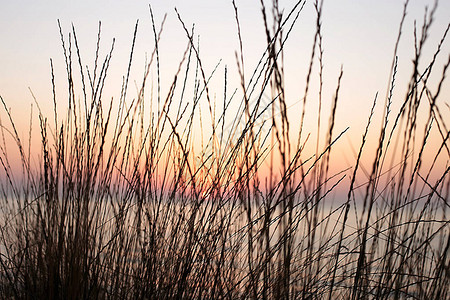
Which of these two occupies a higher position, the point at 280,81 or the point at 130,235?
the point at 280,81

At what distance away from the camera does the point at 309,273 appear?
146cm

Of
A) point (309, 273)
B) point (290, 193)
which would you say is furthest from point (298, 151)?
point (309, 273)

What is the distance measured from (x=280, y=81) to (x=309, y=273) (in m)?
0.57

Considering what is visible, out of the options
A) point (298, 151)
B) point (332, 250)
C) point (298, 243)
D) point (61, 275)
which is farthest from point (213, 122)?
point (61, 275)

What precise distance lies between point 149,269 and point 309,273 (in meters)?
0.48

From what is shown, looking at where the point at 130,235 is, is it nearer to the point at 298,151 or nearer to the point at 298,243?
the point at 298,243

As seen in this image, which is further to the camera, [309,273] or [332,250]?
[332,250]

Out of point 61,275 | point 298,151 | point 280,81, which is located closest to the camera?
point 280,81

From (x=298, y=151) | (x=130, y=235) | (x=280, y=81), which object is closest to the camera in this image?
(x=280, y=81)

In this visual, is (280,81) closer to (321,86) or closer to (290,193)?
(321,86)

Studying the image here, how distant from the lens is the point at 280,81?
1.29 m

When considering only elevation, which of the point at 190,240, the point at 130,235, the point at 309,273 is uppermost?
the point at 130,235

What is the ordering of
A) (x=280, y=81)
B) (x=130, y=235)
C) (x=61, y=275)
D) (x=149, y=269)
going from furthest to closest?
(x=130, y=235)
(x=61, y=275)
(x=149, y=269)
(x=280, y=81)

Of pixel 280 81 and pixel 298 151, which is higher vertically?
pixel 280 81
